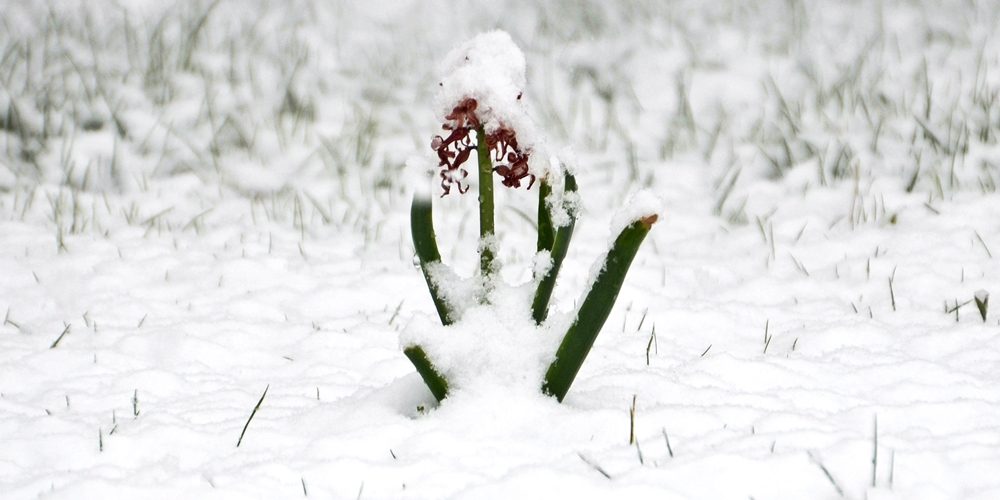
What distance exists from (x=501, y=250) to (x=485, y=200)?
194cm

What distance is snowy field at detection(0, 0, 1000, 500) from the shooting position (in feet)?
5.62

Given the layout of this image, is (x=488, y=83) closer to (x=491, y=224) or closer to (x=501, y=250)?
(x=491, y=224)

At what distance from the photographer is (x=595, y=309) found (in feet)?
5.89

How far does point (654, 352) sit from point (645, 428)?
84 cm

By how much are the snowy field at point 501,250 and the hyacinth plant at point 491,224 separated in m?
0.09

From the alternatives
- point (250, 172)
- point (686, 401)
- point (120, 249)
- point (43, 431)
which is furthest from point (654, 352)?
point (250, 172)

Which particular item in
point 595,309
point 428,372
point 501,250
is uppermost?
point 595,309

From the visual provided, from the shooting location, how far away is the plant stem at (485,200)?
1.88 metres

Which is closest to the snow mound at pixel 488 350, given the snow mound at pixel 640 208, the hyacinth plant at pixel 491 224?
the hyacinth plant at pixel 491 224

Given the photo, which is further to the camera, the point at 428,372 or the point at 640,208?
the point at 428,372

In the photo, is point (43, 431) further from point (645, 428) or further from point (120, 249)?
point (120, 249)

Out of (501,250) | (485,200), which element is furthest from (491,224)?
(501,250)

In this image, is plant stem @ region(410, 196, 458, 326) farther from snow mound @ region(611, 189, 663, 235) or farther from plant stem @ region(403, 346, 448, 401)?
snow mound @ region(611, 189, 663, 235)

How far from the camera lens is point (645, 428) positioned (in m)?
1.80
